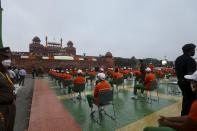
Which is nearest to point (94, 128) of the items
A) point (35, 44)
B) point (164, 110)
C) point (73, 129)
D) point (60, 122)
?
point (73, 129)

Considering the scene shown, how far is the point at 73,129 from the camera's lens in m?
5.26

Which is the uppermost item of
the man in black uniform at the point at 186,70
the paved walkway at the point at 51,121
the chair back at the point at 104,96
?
the man in black uniform at the point at 186,70

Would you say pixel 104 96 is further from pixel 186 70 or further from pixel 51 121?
pixel 186 70

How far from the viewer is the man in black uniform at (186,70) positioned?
4852 mm

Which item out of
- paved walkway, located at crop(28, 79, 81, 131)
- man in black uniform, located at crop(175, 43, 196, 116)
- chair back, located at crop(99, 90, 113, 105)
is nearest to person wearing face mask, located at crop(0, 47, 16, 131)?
paved walkway, located at crop(28, 79, 81, 131)

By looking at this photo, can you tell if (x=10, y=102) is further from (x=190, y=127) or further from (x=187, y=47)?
(x=187, y=47)

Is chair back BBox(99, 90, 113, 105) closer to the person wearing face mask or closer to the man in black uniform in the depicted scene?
the man in black uniform

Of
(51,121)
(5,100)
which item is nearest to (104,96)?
(51,121)

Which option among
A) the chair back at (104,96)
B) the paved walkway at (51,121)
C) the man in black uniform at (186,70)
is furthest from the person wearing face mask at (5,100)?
the man in black uniform at (186,70)

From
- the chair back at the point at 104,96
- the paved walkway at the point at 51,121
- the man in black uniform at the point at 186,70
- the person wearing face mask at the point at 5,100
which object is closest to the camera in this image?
the person wearing face mask at the point at 5,100

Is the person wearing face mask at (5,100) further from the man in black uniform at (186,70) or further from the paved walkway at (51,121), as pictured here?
the man in black uniform at (186,70)

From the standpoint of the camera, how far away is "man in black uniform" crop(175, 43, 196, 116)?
15.9 feet

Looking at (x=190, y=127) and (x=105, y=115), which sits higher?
(x=190, y=127)

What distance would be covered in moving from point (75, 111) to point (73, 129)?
90.9 inches
